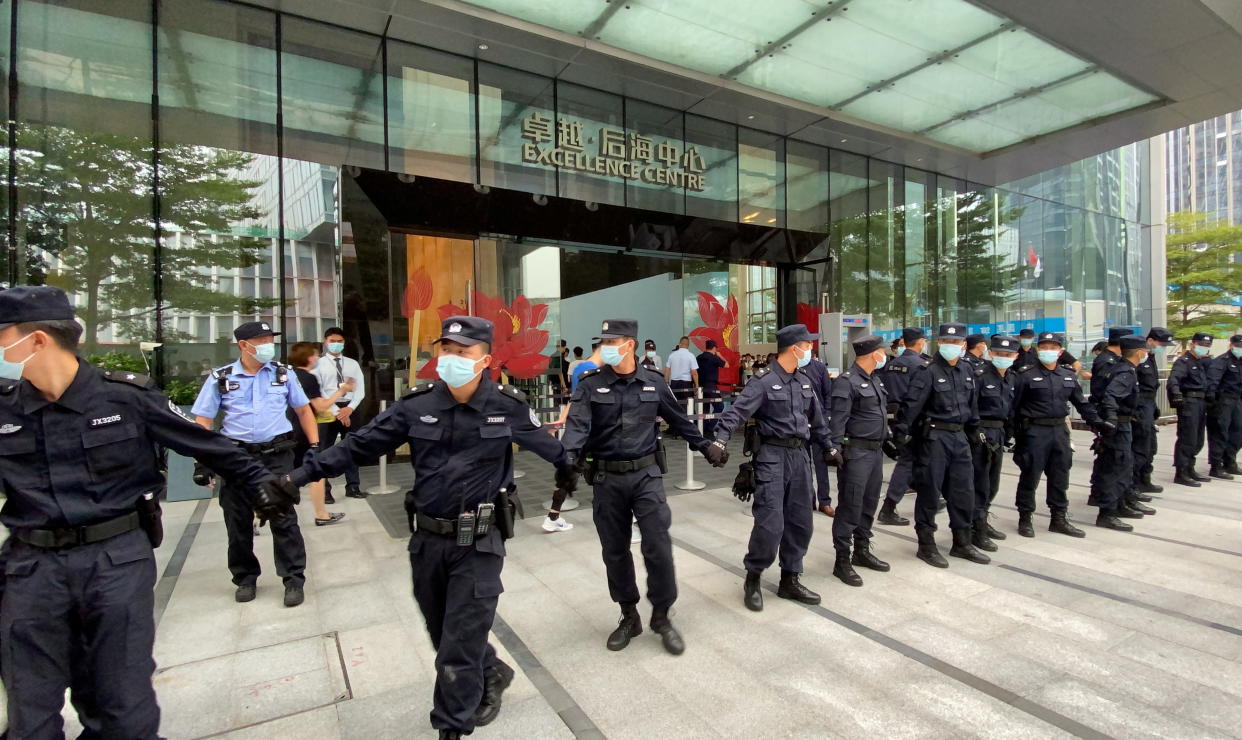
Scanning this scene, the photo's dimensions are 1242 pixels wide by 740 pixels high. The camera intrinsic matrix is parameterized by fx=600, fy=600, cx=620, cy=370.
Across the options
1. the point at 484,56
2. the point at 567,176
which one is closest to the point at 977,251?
the point at 567,176

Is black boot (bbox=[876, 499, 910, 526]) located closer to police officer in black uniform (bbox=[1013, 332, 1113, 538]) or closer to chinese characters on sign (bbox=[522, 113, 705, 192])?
police officer in black uniform (bbox=[1013, 332, 1113, 538])

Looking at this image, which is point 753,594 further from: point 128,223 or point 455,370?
point 128,223

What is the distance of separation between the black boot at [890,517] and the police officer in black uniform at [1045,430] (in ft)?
3.57

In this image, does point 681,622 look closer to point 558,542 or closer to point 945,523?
point 558,542

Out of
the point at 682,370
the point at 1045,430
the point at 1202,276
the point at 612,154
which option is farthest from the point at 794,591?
the point at 1202,276

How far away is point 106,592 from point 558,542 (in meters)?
4.03

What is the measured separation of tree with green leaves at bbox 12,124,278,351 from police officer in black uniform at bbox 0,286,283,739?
23.9 ft

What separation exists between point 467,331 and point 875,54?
31.9ft

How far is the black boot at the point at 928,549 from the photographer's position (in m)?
5.20

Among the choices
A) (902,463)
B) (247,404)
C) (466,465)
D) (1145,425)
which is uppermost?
(247,404)

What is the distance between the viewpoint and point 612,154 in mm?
11516

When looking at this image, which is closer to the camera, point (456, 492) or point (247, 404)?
point (456, 492)

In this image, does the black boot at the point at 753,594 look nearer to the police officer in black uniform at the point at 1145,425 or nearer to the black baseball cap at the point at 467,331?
the black baseball cap at the point at 467,331

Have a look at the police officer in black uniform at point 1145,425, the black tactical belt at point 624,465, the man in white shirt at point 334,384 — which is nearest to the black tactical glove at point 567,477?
the black tactical belt at point 624,465
